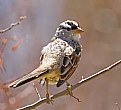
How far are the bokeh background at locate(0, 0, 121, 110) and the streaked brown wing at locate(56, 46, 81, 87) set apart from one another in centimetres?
209

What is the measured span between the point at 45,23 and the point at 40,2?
12.9 inches

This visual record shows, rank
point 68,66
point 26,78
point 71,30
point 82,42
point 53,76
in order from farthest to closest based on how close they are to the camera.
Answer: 1. point 82,42
2. point 71,30
3. point 68,66
4. point 53,76
5. point 26,78

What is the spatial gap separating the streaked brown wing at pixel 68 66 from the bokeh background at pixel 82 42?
2.09 meters

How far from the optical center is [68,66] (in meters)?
5.11

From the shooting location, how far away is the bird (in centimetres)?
488

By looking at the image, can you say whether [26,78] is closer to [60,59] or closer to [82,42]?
[60,59]

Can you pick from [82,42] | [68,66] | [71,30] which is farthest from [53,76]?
[82,42]

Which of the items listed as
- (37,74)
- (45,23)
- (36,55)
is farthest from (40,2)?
(37,74)

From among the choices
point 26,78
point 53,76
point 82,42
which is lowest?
point 82,42

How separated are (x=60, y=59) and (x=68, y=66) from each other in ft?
0.37

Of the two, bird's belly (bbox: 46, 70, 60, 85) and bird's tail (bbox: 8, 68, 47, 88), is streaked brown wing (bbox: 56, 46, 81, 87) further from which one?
bird's tail (bbox: 8, 68, 47, 88)

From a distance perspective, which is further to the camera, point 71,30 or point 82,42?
point 82,42

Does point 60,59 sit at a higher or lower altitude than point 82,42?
higher

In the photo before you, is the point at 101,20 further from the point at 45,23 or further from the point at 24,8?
the point at 24,8
